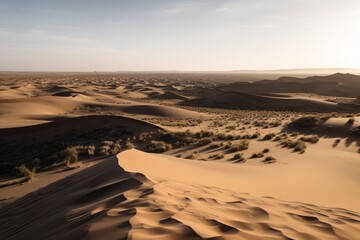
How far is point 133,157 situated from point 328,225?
7055 mm

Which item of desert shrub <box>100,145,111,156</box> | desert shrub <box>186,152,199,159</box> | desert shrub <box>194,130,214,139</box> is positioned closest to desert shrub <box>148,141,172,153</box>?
desert shrub <box>100,145,111,156</box>

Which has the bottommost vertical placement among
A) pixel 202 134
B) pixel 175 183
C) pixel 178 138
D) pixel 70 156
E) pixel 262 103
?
pixel 262 103

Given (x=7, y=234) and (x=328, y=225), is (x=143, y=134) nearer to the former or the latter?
(x=7, y=234)

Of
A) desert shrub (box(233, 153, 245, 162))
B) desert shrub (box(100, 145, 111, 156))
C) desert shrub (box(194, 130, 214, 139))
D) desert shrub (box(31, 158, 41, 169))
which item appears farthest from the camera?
desert shrub (box(194, 130, 214, 139))

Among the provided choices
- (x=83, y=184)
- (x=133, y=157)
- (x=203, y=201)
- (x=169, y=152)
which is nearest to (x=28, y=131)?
(x=169, y=152)

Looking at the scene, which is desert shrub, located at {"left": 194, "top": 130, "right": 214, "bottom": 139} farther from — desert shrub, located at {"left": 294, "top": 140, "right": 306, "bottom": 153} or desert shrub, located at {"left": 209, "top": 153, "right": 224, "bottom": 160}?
desert shrub, located at {"left": 294, "top": 140, "right": 306, "bottom": 153}

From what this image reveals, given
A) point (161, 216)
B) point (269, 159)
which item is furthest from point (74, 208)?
point (269, 159)

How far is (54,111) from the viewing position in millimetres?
39031

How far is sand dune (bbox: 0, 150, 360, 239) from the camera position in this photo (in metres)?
4.25

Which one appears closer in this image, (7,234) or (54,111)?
(7,234)

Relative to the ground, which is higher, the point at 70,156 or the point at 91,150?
the point at 70,156

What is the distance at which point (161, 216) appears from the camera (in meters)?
4.75

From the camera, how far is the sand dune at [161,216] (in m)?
4.25

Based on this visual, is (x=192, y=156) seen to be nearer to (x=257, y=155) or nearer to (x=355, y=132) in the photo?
(x=257, y=155)
